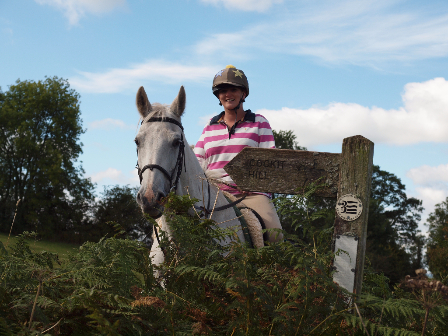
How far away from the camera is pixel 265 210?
536 cm

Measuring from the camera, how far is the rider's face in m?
Answer: 5.89

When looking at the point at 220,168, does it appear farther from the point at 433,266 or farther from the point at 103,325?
the point at 433,266

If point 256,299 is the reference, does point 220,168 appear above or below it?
above

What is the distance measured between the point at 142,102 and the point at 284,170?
2.05 metres

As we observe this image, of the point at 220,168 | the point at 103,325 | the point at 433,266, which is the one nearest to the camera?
the point at 103,325

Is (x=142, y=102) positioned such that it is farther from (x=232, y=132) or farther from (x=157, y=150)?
(x=232, y=132)

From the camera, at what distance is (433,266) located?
3538cm

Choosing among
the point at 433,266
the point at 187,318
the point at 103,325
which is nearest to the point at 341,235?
the point at 187,318

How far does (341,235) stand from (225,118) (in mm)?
3265

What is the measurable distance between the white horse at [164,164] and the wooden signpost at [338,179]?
0.47 meters

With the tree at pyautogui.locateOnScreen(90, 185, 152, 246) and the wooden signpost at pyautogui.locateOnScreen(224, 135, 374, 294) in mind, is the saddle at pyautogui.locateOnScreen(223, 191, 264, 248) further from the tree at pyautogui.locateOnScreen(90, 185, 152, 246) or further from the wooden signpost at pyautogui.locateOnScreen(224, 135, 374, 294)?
the tree at pyautogui.locateOnScreen(90, 185, 152, 246)

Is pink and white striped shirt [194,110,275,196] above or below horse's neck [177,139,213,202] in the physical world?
above

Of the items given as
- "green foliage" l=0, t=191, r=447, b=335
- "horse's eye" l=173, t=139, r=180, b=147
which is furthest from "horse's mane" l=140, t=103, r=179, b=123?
"green foliage" l=0, t=191, r=447, b=335

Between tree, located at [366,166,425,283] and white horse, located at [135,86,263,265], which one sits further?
tree, located at [366,166,425,283]
